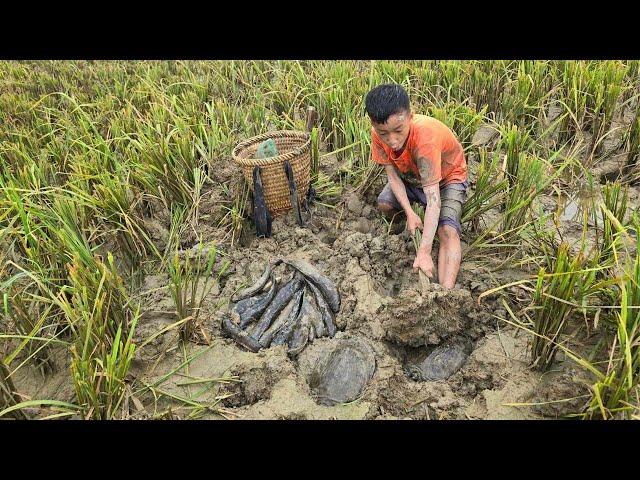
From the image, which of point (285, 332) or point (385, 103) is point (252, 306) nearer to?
point (285, 332)

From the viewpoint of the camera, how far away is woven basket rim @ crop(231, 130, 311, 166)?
3.02 metres

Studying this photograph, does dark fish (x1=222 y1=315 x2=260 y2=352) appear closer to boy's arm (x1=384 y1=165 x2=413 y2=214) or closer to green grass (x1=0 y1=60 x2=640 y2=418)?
green grass (x1=0 y1=60 x2=640 y2=418)

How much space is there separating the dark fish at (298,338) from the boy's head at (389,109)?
3.47 feet

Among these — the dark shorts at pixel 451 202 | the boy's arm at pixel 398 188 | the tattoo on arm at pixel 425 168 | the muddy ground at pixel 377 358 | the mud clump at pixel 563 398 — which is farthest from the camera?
the boy's arm at pixel 398 188

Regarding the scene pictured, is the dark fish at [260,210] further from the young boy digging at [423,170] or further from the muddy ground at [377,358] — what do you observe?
the young boy digging at [423,170]

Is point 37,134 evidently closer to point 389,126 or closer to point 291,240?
point 291,240

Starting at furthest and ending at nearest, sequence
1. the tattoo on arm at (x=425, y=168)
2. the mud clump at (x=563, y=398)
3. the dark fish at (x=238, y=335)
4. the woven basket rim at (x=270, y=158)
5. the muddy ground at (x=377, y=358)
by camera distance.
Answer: the woven basket rim at (x=270, y=158)
the tattoo on arm at (x=425, y=168)
the dark fish at (x=238, y=335)
the muddy ground at (x=377, y=358)
the mud clump at (x=563, y=398)

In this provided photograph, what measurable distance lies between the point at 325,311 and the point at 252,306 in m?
0.40

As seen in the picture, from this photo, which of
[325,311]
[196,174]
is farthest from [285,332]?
[196,174]

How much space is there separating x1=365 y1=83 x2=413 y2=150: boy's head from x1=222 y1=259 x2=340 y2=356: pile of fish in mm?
869

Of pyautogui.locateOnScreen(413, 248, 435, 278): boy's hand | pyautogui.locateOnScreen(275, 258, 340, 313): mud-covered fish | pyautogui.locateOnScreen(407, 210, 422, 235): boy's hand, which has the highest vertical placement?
pyautogui.locateOnScreen(407, 210, 422, 235): boy's hand

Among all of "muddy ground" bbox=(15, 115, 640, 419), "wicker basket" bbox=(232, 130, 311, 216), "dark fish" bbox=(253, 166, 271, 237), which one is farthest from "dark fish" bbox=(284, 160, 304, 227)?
"muddy ground" bbox=(15, 115, 640, 419)

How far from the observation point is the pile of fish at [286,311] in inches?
97.3

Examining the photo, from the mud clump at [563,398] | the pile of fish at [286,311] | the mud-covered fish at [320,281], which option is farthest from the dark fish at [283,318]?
the mud clump at [563,398]
